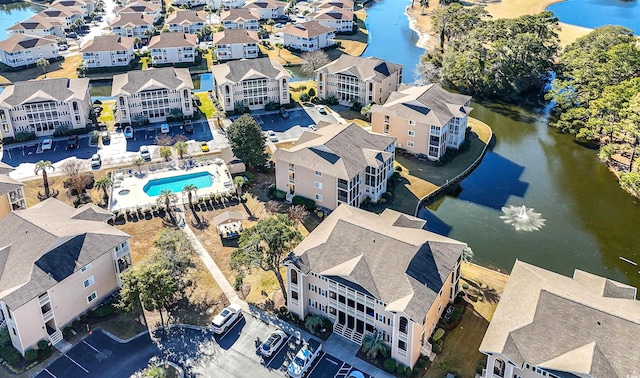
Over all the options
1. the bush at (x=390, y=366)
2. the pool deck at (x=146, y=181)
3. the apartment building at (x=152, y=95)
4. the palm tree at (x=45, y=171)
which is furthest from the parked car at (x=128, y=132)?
the bush at (x=390, y=366)

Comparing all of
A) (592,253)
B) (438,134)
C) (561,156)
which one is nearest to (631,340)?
(592,253)

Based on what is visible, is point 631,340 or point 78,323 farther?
point 78,323

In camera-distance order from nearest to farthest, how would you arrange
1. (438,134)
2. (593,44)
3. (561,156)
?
(438,134) < (561,156) < (593,44)

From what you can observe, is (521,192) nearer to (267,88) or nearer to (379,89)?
(379,89)

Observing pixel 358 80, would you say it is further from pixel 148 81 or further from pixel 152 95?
pixel 148 81

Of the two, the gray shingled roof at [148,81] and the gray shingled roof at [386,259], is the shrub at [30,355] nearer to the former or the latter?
the gray shingled roof at [386,259]

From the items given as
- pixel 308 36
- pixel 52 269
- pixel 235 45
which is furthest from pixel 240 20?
pixel 52 269

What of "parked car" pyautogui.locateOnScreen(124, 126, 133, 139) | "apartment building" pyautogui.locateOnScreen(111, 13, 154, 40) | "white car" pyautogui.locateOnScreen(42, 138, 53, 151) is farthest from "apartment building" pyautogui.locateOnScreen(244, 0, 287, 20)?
"white car" pyautogui.locateOnScreen(42, 138, 53, 151)
